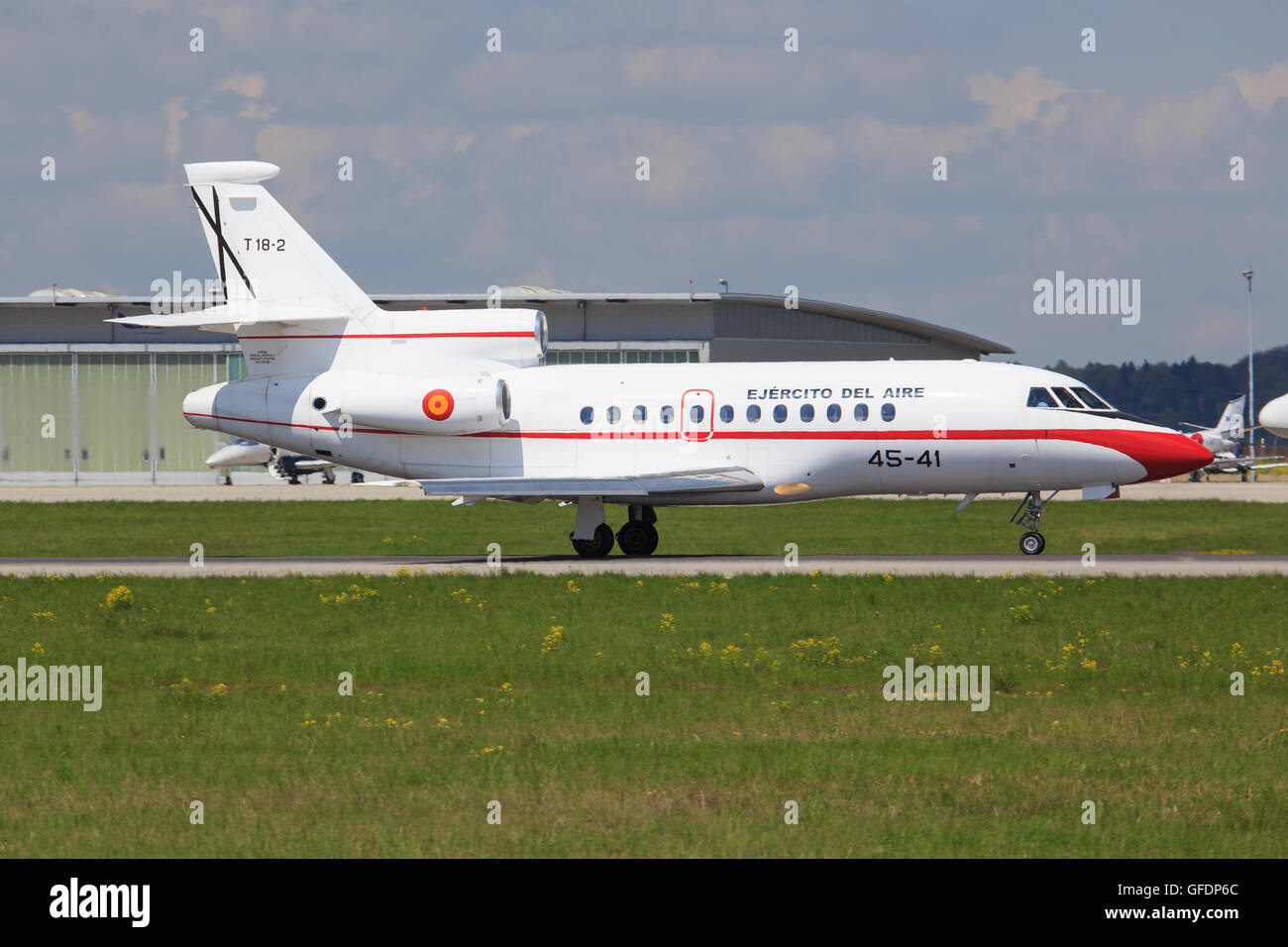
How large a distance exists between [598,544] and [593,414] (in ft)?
9.02

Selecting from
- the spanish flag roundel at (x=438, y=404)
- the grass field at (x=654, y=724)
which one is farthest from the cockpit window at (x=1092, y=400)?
the spanish flag roundel at (x=438, y=404)

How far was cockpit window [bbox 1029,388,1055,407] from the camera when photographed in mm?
29625

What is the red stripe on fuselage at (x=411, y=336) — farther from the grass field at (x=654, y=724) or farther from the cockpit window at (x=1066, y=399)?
the cockpit window at (x=1066, y=399)

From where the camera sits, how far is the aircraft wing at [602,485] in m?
28.6

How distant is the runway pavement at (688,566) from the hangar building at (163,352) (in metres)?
39.0

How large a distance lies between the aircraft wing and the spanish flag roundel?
152cm

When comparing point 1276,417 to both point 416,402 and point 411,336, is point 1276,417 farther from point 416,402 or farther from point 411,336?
point 411,336

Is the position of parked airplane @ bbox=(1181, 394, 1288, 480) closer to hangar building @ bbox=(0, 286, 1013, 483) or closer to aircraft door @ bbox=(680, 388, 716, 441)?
hangar building @ bbox=(0, 286, 1013, 483)

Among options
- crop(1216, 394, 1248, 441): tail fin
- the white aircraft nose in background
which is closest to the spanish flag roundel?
the white aircraft nose in background

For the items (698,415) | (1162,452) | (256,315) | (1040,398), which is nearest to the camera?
(1162,452)

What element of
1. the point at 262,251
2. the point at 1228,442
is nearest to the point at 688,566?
Result: the point at 262,251

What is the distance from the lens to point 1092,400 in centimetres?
2994
